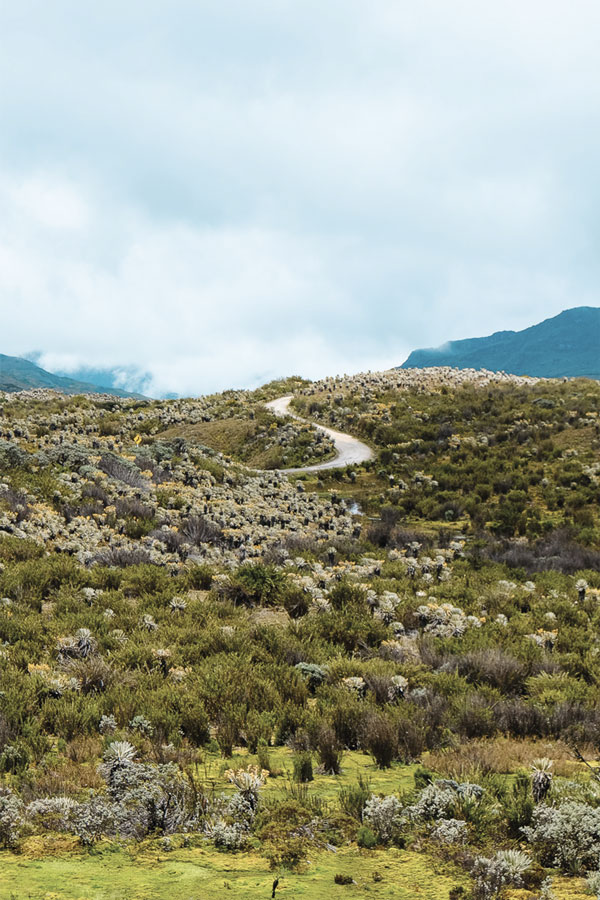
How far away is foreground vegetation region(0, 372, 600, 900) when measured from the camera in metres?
3.84

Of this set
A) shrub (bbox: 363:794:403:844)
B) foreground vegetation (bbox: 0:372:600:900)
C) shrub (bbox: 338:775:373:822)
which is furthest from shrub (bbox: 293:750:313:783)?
shrub (bbox: 363:794:403:844)

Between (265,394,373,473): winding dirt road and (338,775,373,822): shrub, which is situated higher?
(265,394,373,473): winding dirt road

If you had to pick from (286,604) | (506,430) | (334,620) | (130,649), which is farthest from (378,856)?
(506,430)

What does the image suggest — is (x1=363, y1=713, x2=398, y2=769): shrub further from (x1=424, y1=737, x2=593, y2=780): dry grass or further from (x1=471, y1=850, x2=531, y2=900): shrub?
(x1=471, y1=850, x2=531, y2=900): shrub

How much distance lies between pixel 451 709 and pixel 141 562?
8412mm

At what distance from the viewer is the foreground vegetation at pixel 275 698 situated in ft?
12.6

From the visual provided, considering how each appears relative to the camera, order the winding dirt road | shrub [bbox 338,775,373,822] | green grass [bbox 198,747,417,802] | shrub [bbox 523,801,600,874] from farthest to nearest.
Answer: the winding dirt road < green grass [bbox 198,747,417,802] < shrub [bbox 338,775,373,822] < shrub [bbox 523,801,600,874]

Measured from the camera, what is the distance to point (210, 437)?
44.0 meters

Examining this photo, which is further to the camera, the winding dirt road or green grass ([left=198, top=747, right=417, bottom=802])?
the winding dirt road

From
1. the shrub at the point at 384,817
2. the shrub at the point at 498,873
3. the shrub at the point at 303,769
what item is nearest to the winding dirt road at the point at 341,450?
the shrub at the point at 303,769

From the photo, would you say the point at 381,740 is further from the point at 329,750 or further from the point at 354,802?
the point at 354,802

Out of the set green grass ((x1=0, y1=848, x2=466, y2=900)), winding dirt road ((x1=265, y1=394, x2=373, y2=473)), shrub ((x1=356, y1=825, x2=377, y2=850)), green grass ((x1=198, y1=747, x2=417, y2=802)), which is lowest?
green grass ((x1=198, y1=747, x2=417, y2=802))

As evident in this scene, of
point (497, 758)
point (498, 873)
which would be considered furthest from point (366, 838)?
point (497, 758)

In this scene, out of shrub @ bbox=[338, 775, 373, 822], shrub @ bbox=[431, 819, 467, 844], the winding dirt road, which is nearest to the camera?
shrub @ bbox=[431, 819, 467, 844]
